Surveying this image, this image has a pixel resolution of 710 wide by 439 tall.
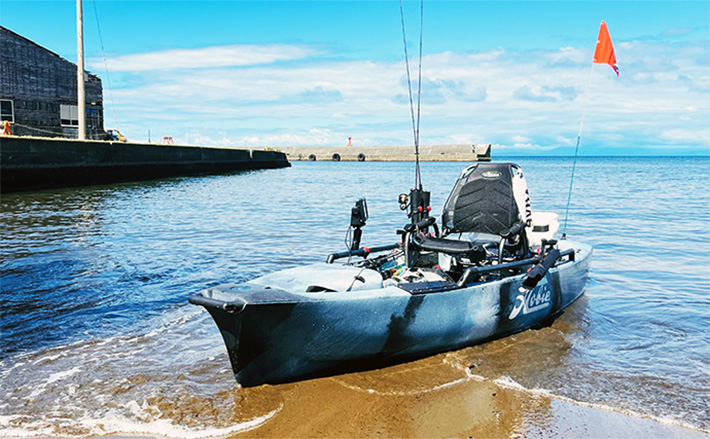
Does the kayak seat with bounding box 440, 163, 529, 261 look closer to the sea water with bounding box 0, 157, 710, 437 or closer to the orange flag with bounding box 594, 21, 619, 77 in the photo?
the sea water with bounding box 0, 157, 710, 437

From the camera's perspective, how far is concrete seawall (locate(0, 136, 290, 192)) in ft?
64.7

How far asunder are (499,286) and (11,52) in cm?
3403

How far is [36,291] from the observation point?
7.29m

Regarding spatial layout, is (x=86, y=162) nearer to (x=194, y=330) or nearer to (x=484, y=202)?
(x=194, y=330)

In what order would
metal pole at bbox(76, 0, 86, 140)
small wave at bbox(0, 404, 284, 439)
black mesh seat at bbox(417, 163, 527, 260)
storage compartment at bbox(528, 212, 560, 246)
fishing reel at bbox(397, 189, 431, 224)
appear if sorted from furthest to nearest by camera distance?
metal pole at bbox(76, 0, 86, 140) < storage compartment at bbox(528, 212, 560, 246) < black mesh seat at bbox(417, 163, 527, 260) < fishing reel at bbox(397, 189, 431, 224) < small wave at bbox(0, 404, 284, 439)

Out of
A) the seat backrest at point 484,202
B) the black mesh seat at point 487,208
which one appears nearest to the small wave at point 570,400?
the black mesh seat at point 487,208

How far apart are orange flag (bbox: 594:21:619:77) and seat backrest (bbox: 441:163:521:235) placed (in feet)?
7.25

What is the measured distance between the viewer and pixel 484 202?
675cm

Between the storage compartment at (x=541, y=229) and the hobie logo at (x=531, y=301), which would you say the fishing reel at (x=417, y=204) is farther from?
the storage compartment at (x=541, y=229)

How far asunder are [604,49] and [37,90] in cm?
3408

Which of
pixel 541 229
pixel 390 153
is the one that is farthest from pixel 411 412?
pixel 390 153

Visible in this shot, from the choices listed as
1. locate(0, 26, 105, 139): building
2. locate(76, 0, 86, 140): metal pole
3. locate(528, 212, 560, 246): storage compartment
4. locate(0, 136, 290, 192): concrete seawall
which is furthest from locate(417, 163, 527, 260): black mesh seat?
locate(0, 26, 105, 139): building

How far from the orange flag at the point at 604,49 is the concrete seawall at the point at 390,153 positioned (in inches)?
2846

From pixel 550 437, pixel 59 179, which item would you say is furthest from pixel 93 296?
pixel 59 179
